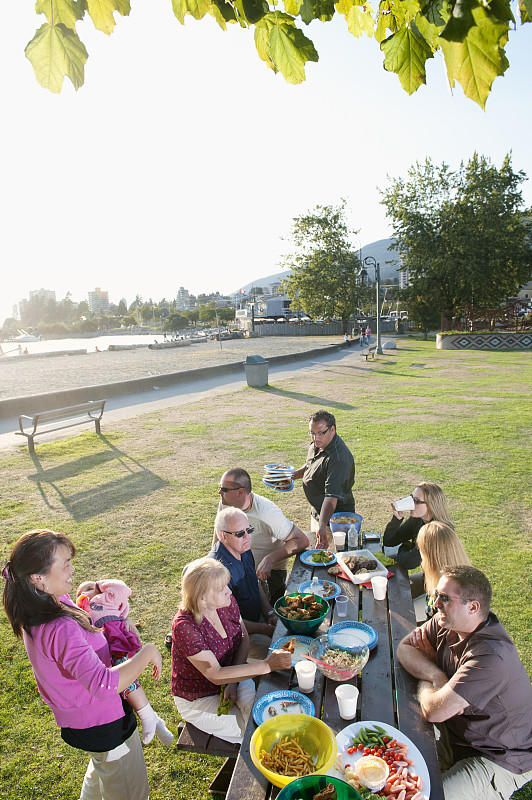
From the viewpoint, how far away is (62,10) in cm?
166

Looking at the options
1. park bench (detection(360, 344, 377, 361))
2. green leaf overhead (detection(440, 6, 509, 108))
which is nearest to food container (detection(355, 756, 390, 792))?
green leaf overhead (detection(440, 6, 509, 108))

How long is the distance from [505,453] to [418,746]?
829cm

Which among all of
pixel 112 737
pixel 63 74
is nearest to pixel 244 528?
pixel 112 737

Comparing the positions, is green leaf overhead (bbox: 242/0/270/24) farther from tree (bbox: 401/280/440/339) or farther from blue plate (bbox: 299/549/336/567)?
tree (bbox: 401/280/440/339)

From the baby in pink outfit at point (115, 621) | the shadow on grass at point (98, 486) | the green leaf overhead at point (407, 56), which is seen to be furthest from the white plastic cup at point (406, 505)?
the shadow on grass at point (98, 486)

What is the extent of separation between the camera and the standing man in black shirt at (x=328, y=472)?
478 centimetres

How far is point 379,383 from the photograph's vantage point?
749 inches

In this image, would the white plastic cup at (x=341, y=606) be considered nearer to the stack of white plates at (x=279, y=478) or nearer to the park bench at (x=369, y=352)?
the stack of white plates at (x=279, y=478)

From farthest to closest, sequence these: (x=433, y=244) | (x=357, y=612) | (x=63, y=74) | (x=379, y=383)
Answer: (x=433, y=244) < (x=379, y=383) < (x=357, y=612) < (x=63, y=74)

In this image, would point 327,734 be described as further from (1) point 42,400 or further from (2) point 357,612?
(1) point 42,400

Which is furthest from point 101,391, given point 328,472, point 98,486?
point 328,472

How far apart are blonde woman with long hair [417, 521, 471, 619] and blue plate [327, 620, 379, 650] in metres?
0.53

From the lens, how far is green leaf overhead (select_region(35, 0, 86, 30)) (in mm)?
1652

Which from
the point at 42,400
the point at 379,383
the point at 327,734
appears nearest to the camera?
the point at 327,734
